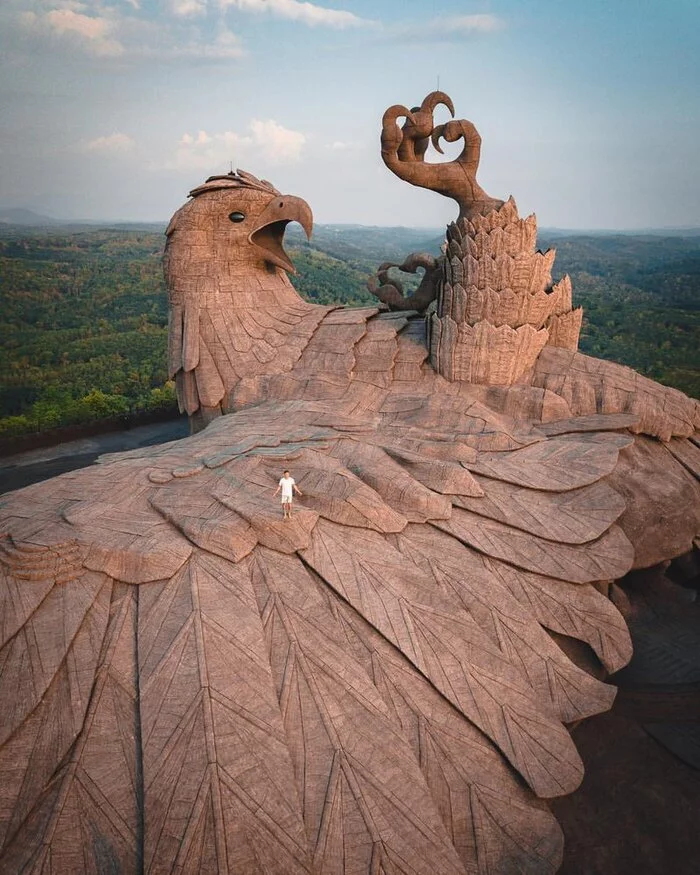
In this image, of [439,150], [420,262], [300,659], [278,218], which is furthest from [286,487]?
[439,150]

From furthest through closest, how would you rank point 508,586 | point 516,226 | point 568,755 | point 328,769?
point 516,226
point 508,586
point 568,755
point 328,769

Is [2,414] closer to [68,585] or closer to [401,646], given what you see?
[68,585]

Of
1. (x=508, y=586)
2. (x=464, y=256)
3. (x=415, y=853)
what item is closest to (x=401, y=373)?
(x=464, y=256)

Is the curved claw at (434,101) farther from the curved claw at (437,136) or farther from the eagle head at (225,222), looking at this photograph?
the eagle head at (225,222)

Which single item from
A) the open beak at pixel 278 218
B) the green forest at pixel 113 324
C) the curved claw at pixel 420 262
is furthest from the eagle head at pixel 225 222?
the green forest at pixel 113 324

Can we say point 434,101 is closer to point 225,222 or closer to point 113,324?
point 225,222

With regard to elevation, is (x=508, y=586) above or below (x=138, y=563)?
below
